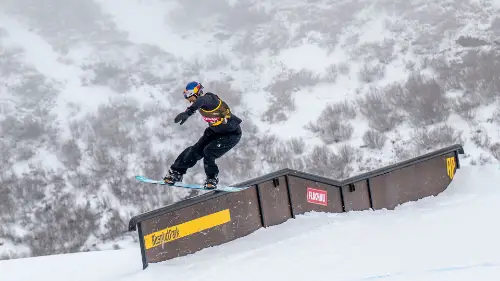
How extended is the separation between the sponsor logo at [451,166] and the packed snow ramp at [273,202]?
2cm

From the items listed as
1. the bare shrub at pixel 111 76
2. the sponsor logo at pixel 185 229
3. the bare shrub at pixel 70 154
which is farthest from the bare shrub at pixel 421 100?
the sponsor logo at pixel 185 229

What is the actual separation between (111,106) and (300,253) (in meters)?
18.4

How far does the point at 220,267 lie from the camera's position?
24.0ft

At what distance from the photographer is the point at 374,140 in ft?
68.1

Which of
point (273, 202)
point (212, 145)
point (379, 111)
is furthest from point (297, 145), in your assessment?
point (212, 145)

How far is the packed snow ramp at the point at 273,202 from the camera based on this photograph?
8023 mm

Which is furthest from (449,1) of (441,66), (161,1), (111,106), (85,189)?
(85,189)

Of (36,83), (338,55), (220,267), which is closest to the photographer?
(220,267)

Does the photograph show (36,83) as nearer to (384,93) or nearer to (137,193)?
(137,193)

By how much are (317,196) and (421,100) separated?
13.9 meters

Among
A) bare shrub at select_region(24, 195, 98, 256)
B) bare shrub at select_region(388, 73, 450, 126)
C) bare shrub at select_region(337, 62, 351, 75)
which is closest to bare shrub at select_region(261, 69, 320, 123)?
bare shrub at select_region(337, 62, 351, 75)

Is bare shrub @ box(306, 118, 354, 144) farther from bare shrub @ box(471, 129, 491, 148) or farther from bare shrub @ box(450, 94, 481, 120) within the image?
bare shrub @ box(471, 129, 491, 148)

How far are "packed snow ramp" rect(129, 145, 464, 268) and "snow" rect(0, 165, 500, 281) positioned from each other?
0.18m

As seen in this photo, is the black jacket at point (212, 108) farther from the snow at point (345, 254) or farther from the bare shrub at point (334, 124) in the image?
the bare shrub at point (334, 124)
